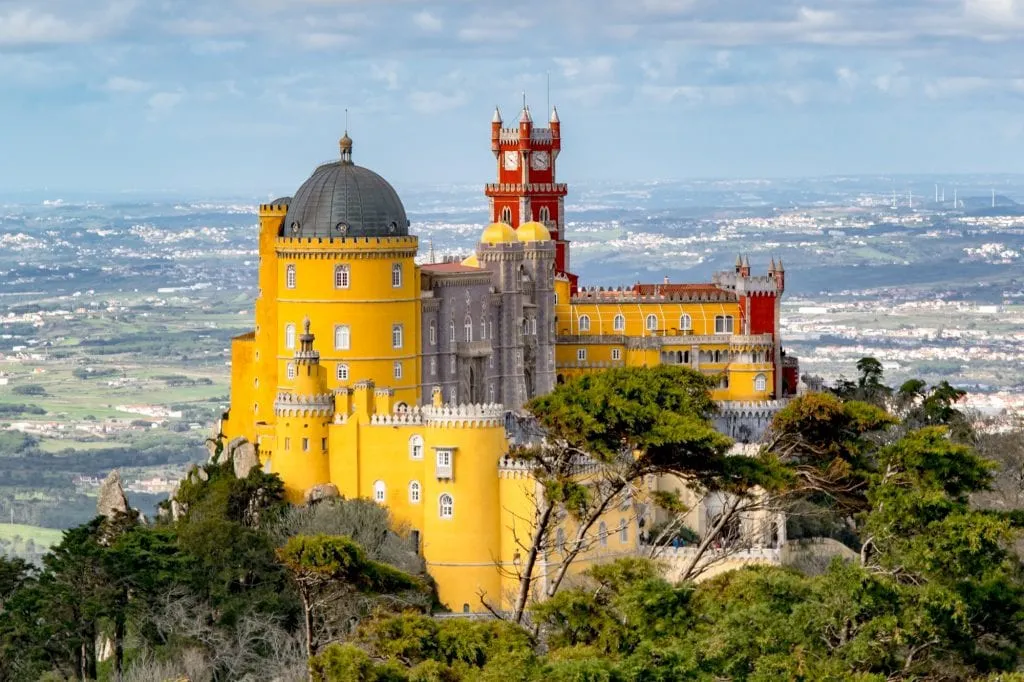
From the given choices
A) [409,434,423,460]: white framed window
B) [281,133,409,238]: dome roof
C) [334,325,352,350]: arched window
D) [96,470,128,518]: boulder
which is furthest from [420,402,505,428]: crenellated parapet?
[96,470,128,518]: boulder

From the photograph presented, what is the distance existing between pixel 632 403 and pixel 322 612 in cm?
1242

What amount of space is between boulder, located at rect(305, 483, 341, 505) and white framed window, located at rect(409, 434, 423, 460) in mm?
2747

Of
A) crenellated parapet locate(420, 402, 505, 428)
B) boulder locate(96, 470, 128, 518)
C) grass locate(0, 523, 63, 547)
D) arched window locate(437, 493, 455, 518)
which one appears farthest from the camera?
grass locate(0, 523, 63, 547)

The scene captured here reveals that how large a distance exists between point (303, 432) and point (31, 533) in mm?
81183

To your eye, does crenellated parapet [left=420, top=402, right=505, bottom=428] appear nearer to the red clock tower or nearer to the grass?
the red clock tower

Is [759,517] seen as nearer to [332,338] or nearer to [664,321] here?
[332,338]

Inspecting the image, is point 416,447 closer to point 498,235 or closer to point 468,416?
point 468,416

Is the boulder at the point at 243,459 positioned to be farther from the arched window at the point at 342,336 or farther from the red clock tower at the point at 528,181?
the red clock tower at the point at 528,181

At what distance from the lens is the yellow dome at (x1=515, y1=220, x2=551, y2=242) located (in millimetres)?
100250

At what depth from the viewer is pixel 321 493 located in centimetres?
8450

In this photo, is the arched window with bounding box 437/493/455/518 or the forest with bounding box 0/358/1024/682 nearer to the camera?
the forest with bounding box 0/358/1024/682

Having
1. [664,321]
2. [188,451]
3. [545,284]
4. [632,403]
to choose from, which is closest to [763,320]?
[664,321]

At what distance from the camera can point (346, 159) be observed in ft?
305

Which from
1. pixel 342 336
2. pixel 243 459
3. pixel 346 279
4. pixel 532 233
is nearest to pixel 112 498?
pixel 243 459
